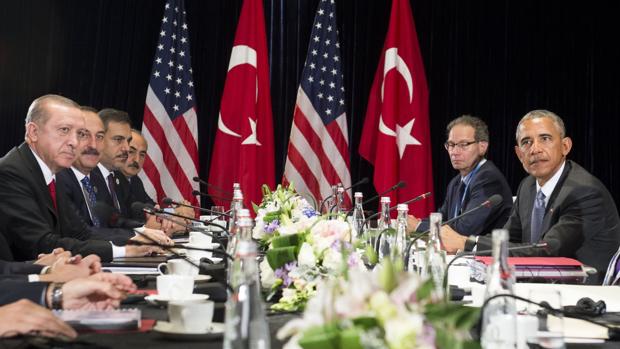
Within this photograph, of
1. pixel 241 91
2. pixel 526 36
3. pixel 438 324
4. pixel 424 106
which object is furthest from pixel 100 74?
pixel 438 324

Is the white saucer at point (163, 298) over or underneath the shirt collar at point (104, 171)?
underneath

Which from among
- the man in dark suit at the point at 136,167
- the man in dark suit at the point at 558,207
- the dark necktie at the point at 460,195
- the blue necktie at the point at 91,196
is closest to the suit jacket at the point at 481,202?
the dark necktie at the point at 460,195

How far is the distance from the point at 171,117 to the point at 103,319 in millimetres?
5221

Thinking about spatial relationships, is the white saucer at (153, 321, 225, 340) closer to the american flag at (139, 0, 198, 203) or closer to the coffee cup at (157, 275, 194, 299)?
the coffee cup at (157, 275, 194, 299)

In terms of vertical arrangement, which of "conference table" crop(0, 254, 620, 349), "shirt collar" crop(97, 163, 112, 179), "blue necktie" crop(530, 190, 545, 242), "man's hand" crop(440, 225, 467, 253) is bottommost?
"conference table" crop(0, 254, 620, 349)

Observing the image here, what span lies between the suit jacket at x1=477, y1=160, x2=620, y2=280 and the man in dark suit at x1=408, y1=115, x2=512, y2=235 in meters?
1.03

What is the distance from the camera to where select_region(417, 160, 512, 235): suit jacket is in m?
4.52

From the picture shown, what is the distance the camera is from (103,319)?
1.62 m

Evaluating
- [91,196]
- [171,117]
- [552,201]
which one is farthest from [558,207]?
[171,117]

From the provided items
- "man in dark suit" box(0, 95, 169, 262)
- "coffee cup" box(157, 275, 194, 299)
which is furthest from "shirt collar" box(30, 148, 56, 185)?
"coffee cup" box(157, 275, 194, 299)

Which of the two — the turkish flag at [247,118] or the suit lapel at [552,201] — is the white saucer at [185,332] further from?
the turkish flag at [247,118]

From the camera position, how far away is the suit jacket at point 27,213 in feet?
10.1

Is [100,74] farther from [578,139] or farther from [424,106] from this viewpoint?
[578,139]

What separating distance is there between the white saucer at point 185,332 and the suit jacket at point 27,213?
5.59 feet
